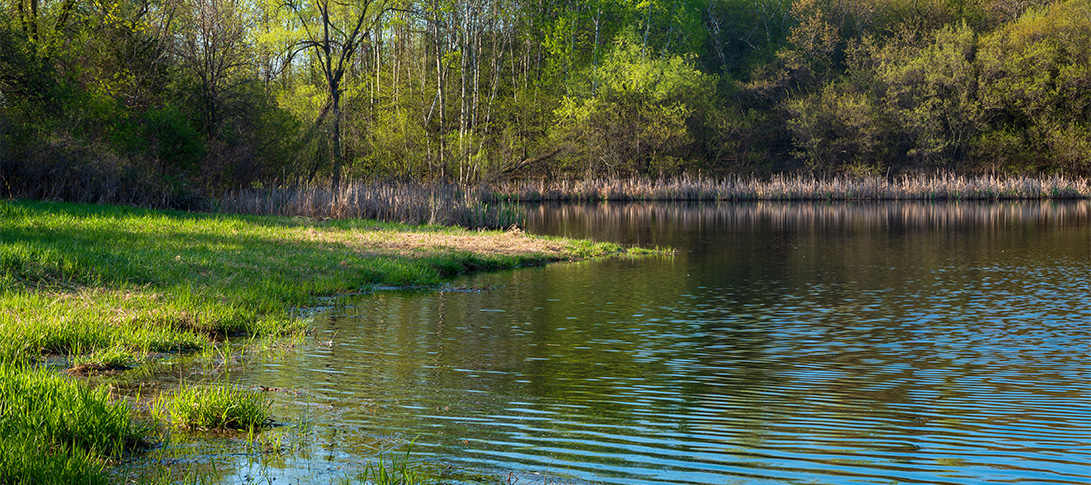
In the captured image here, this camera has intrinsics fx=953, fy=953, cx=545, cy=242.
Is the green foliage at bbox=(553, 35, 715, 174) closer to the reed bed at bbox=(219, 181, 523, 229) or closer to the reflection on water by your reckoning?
the reed bed at bbox=(219, 181, 523, 229)

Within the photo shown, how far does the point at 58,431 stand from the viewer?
541 centimetres

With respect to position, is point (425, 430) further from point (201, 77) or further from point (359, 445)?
point (201, 77)

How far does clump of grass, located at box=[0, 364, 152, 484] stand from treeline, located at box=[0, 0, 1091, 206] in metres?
28.3

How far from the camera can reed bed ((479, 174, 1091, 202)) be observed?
176ft

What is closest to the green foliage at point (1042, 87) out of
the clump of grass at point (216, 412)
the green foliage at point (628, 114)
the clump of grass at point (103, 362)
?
the green foliage at point (628, 114)

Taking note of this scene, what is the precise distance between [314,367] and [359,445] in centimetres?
299

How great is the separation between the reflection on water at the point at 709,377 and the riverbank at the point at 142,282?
904 millimetres

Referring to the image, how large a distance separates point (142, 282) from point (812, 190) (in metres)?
48.1

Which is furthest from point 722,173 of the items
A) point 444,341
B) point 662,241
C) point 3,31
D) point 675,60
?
point 444,341

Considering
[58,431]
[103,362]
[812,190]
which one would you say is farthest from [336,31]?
[58,431]

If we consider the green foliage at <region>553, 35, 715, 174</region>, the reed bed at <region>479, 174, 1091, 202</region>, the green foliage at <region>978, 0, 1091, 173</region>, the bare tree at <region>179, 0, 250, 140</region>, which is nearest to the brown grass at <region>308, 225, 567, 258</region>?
the bare tree at <region>179, 0, 250, 140</region>

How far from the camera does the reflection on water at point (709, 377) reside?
5793 millimetres

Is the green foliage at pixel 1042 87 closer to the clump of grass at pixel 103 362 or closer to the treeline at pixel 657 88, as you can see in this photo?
the treeline at pixel 657 88

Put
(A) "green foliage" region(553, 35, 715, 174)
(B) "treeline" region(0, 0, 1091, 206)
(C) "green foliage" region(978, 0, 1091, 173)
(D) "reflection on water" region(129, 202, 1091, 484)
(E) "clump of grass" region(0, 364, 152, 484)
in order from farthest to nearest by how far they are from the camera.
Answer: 1. (A) "green foliage" region(553, 35, 715, 174)
2. (C) "green foliage" region(978, 0, 1091, 173)
3. (B) "treeline" region(0, 0, 1091, 206)
4. (D) "reflection on water" region(129, 202, 1091, 484)
5. (E) "clump of grass" region(0, 364, 152, 484)
